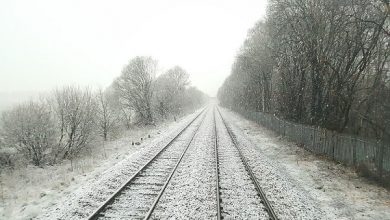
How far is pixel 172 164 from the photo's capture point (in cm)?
1466

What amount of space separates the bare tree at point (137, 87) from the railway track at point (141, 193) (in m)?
30.0

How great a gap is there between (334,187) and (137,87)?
36749mm

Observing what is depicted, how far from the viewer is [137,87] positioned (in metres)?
44.8

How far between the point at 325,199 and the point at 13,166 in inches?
735

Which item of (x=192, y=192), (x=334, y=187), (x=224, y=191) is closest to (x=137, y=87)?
(x=192, y=192)

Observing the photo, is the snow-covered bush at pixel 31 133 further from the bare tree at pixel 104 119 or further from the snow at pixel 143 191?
the bare tree at pixel 104 119

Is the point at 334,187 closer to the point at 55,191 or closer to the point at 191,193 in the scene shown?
the point at 191,193

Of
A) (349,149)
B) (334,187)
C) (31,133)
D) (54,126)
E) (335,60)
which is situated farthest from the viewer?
(54,126)

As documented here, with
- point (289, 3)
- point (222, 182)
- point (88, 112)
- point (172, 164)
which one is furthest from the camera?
point (88, 112)

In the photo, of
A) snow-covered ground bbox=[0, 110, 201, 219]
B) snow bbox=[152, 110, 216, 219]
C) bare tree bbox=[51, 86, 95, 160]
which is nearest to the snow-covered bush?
bare tree bbox=[51, 86, 95, 160]

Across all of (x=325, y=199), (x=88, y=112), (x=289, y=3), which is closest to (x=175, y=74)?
(x=88, y=112)

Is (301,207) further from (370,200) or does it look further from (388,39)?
(388,39)

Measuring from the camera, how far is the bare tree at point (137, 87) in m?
44.5

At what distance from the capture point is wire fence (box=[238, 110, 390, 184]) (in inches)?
452
